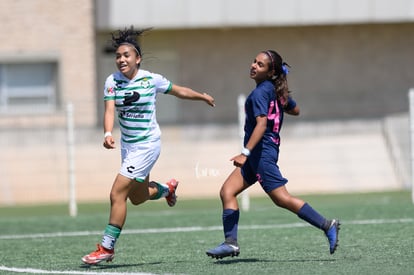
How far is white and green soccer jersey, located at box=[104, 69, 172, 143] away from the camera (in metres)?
9.80

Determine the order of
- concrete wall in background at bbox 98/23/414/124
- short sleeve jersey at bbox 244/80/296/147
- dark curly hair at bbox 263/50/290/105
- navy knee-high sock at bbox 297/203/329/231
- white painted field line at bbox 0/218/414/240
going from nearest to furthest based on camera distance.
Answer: short sleeve jersey at bbox 244/80/296/147, navy knee-high sock at bbox 297/203/329/231, dark curly hair at bbox 263/50/290/105, white painted field line at bbox 0/218/414/240, concrete wall in background at bbox 98/23/414/124

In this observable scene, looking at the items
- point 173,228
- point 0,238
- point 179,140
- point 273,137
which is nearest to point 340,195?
point 179,140

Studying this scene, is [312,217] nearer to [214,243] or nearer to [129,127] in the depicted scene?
[129,127]

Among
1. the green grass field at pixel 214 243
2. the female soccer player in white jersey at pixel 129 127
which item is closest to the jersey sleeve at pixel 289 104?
the female soccer player in white jersey at pixel 129 127

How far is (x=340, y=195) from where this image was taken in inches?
893

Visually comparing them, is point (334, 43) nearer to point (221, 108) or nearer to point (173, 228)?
point (221, 108)

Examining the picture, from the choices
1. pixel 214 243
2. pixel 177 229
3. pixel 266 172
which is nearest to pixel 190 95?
pixel 266 172

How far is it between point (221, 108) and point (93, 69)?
12.4 feet

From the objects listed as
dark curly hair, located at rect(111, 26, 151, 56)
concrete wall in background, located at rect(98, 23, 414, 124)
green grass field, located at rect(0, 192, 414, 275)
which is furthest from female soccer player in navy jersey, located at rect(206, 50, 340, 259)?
concrete wall in background, located at rect(98, 23, 414, 124)

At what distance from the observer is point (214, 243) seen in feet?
38.3

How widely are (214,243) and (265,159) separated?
2266mm

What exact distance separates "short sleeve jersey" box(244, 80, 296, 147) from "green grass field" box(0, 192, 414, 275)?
105cm

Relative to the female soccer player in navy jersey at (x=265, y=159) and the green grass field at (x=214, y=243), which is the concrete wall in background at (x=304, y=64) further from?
the female soccer player in navy jersey at (x=265, y=159)

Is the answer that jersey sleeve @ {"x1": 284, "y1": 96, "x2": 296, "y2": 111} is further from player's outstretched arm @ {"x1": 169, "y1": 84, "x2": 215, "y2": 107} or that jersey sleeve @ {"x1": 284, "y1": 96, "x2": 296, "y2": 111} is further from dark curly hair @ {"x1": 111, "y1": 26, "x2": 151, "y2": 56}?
dark curly hair @ {"x1": 111, "y1": 26, "x2": 151, "y2": 56}
